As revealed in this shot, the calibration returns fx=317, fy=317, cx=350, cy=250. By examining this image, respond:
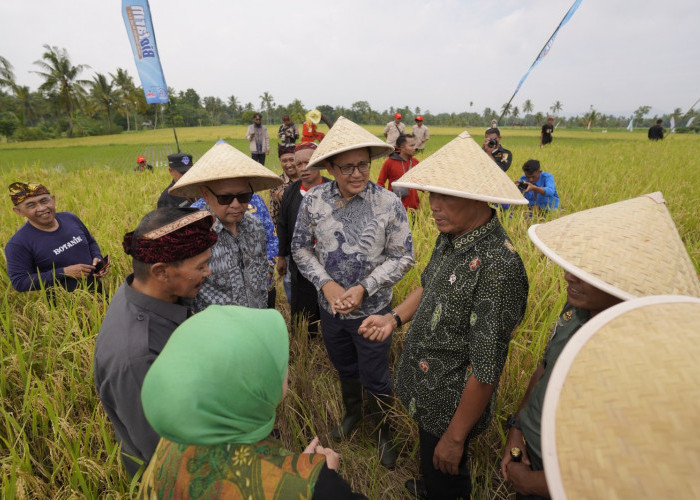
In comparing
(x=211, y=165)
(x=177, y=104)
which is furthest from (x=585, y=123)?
(x=211, y=165)

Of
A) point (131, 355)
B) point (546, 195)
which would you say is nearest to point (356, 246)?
point (131, 355)

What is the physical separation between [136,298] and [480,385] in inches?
49.6

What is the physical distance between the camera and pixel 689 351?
0.43 metres

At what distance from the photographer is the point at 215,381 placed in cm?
68

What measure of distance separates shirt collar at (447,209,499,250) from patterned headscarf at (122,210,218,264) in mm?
1017

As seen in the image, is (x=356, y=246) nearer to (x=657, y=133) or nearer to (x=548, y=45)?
(x=548, y=45)

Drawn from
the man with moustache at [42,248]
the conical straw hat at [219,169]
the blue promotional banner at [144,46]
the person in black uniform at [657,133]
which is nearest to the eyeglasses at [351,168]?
the conical straw hat at [219,169]

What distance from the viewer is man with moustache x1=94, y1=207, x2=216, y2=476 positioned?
1021 millimetres

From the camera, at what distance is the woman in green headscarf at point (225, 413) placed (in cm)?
68

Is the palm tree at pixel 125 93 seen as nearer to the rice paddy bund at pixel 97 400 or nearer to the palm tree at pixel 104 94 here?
the palm tree at pixel 104 94

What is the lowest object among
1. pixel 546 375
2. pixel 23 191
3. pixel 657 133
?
pixel 546 375

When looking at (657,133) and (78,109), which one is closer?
(657,133)

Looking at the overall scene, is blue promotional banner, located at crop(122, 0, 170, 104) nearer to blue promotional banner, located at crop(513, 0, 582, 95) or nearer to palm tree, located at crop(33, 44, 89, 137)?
blue promotional banner, located at crop(513, 0, 582, 95)

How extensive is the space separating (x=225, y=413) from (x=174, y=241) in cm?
75
